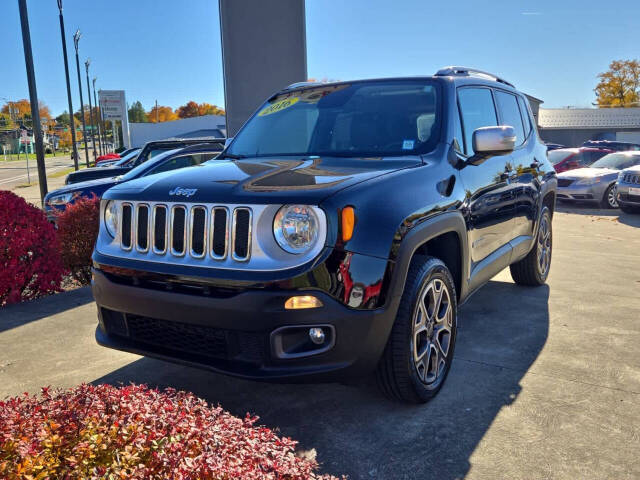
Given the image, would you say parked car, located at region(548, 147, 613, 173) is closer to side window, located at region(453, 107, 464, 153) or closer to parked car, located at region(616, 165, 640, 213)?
parked car, located at region(616, 165, 640, 213)

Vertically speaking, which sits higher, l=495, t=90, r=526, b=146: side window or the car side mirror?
l=495, t=90, r=526, b=146: side window

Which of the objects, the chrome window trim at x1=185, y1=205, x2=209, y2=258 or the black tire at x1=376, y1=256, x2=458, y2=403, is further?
the black tire at x1=376, y1=256, x2=458, y2=403

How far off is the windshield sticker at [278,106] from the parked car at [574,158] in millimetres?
14572

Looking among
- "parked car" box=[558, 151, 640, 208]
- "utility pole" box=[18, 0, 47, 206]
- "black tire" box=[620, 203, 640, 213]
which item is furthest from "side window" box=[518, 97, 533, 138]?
"utility pole" box=[18, 0, 47, 206]

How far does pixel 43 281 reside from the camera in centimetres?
591

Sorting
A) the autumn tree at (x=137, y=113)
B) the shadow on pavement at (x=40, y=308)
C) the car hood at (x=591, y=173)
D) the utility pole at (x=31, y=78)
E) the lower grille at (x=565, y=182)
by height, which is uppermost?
the autumn tree at (x=137, y=113)

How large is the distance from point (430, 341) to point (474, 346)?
110 centimetres

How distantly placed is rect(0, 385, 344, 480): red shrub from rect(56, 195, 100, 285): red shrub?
527 centimetres

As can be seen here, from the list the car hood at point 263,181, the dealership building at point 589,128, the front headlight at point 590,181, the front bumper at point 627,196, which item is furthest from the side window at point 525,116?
the dealership building at point 589,128

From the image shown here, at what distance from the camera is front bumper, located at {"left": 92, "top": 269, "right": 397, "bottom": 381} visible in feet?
8.98

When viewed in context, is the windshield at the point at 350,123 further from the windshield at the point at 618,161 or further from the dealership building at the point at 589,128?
the dealership building at the point at 589,128

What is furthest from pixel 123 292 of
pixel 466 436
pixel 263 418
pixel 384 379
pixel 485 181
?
pixel 485 181

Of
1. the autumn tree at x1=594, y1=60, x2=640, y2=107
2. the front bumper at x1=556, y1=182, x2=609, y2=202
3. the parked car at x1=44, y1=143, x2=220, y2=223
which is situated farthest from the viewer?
the autumn tree at x1=594, y1=60, x2=640, y2=107

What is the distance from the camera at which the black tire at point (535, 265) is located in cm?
588
